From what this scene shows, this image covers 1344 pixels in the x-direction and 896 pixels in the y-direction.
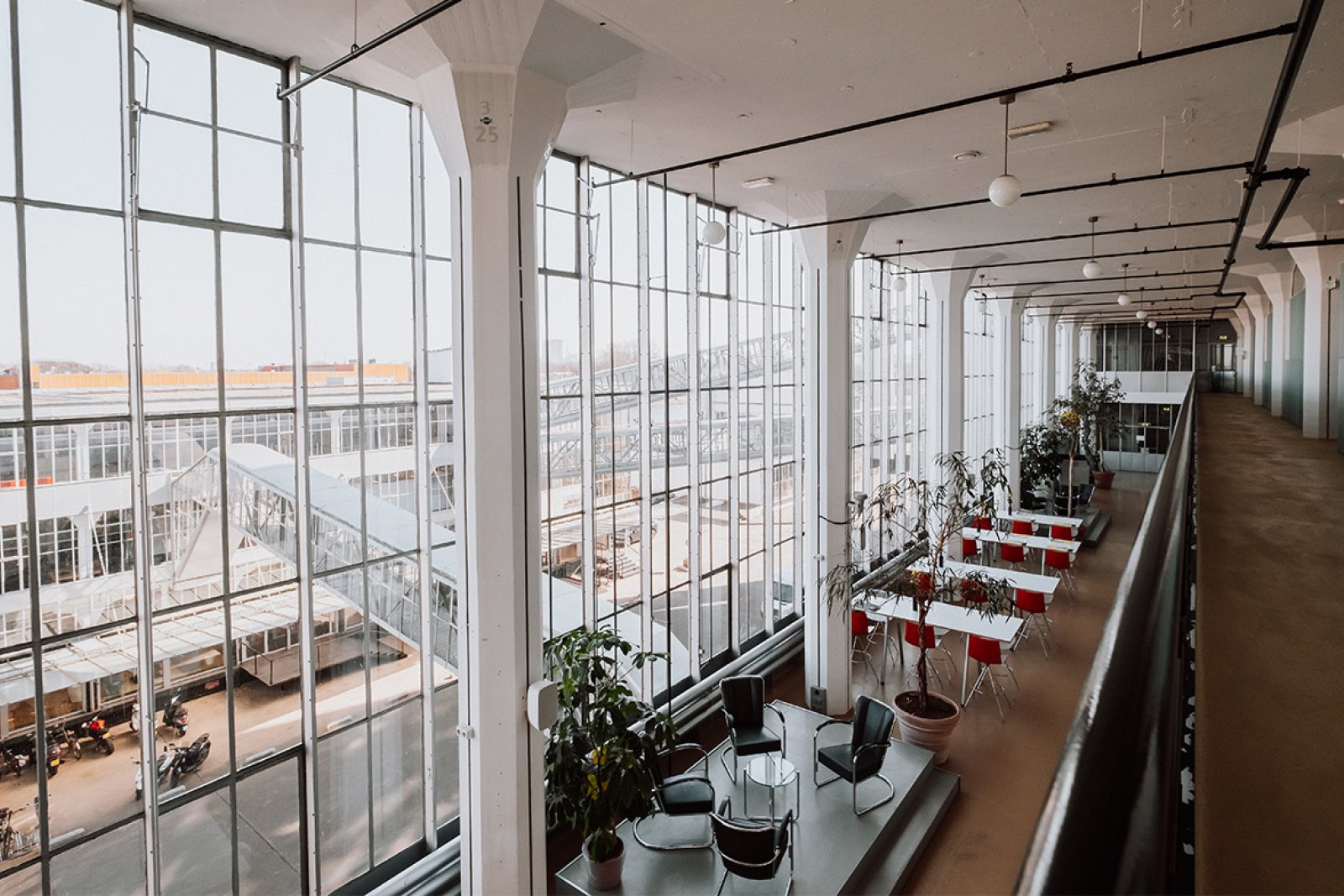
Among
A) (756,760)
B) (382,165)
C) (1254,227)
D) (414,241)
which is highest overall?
(1254,227)

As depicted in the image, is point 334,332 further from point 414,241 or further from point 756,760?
point 756,760

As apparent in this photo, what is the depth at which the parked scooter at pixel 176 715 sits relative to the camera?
4562 millimetres

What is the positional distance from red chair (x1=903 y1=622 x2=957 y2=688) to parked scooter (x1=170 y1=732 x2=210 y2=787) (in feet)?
21.6

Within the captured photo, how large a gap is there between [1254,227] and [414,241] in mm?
11614

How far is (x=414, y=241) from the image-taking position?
5.75 meters

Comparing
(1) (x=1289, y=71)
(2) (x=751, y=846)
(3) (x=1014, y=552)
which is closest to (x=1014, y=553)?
(3) (x=1014, y=552)

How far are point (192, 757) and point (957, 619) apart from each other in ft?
25.5

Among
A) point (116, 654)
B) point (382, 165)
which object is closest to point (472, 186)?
point (382, 165)

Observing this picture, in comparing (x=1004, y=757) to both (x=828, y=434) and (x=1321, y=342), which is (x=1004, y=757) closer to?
(x=828, y=434)

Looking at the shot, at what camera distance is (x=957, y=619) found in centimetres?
901

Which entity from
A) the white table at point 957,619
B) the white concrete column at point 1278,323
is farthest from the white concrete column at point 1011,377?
the white table at point 957,619

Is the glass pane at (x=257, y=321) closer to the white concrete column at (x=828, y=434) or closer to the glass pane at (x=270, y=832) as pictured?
the glass pane at (x=270, y=832)

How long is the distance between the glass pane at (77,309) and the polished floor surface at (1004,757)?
18.4ft

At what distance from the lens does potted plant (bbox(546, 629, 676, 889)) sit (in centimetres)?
540
